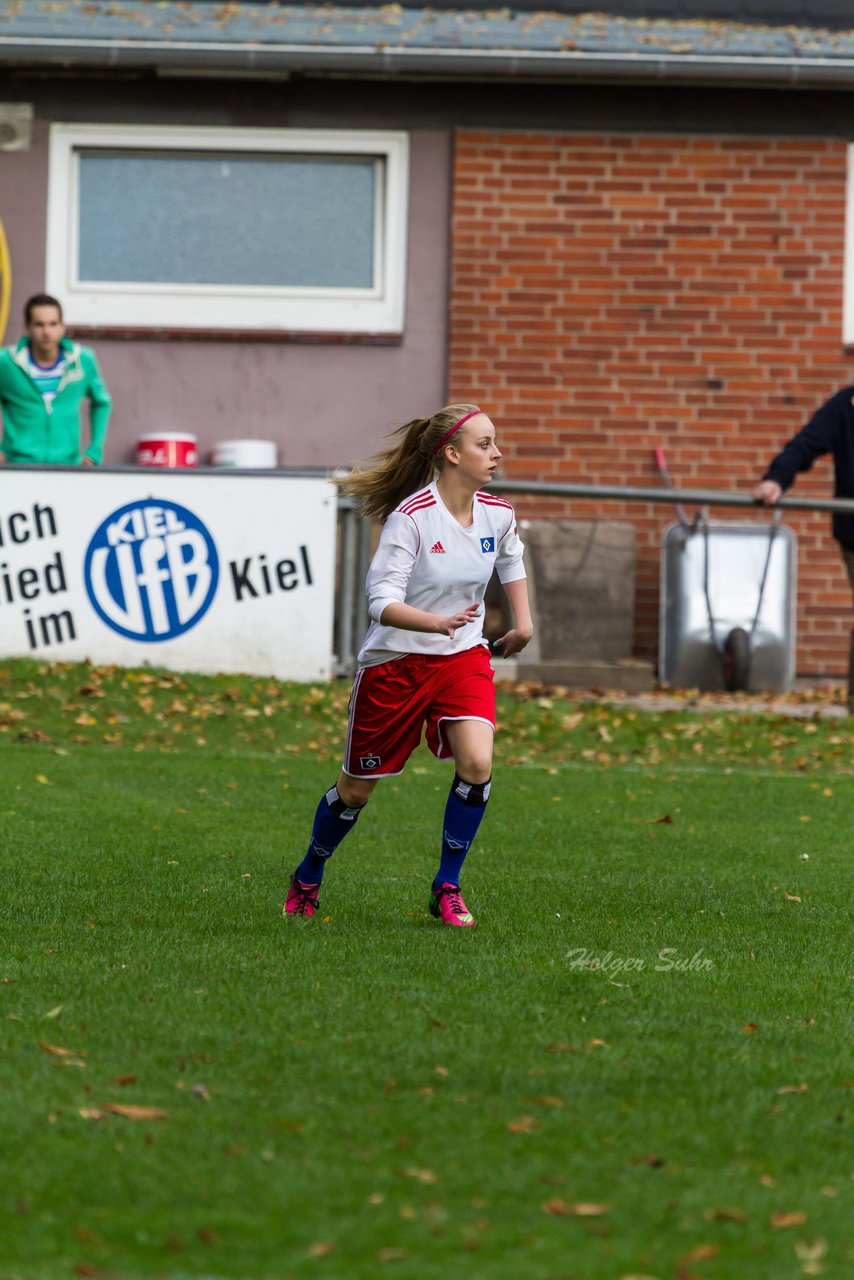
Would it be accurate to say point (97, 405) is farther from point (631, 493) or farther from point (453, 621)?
point (453, 621)

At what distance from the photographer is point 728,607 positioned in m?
14.1

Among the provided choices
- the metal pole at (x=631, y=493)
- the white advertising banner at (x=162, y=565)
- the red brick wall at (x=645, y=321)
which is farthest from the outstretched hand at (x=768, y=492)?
the red brick wall at (x=645, y=321)

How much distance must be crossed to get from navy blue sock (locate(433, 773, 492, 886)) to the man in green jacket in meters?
7.41

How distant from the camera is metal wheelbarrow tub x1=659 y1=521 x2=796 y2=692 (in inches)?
547

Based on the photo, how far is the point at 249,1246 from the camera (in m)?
2.89

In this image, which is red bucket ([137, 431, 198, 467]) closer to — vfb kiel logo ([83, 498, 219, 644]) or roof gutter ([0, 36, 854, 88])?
vfb kiel logo ([83, 498, 219, 644])

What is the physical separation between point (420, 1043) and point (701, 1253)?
4.46 feet

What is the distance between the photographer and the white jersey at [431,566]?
5.74 metres

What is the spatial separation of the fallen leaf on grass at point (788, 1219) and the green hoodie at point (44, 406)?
1030 centimetres

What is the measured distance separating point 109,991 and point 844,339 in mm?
11410

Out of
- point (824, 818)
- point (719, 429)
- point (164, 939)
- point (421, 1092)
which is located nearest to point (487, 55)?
point (719, 429)

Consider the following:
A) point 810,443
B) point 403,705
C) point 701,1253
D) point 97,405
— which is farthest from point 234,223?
point 701,1253

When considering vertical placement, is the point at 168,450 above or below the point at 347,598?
above

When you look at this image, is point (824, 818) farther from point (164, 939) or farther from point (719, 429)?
point (719, 429)
